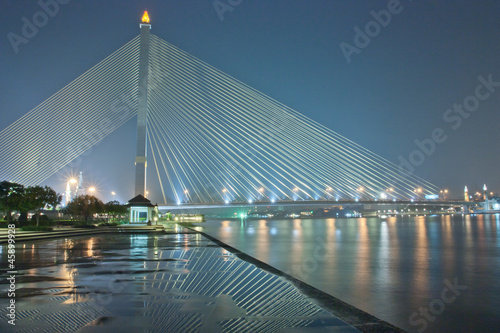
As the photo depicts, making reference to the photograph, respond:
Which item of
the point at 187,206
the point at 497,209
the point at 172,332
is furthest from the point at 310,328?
the point at 497,209

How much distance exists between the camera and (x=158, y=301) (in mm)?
5324

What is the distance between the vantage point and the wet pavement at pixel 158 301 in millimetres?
4246

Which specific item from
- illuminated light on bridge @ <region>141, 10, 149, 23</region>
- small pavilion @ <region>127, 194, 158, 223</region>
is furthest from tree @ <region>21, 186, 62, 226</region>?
illuminated light on bridge @ <region>141, 10, 149, 23</region>

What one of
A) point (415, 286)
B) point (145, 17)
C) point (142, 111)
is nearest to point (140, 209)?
point (142, 111)

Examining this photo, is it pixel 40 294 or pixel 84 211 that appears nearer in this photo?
pixel 40 294

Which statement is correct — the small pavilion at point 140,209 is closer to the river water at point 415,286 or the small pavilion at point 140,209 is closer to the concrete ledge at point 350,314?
the river water at point 415,286

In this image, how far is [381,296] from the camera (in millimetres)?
6148

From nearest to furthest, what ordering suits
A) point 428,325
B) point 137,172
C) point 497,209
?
point 428,325 → point 137,172 → point 497,209

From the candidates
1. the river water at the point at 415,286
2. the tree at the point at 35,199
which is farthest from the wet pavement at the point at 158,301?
the tree at the point at 35,199

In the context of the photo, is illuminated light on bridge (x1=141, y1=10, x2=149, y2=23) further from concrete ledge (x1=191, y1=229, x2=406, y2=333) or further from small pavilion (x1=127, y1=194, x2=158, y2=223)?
concrete ledge (x1=191, y1=229, x2=406, y2=333)

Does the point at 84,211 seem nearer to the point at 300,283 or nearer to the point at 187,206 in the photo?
the point at 187,206

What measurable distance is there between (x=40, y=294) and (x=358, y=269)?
22.1ft

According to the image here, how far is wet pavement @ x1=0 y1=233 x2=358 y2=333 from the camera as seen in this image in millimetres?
4246

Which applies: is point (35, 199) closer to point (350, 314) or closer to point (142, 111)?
point (142, 111)
